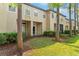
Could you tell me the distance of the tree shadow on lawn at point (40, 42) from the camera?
469 cm

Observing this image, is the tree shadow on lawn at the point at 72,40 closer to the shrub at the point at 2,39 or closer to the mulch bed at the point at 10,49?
the mulch bed at the point at 10,49

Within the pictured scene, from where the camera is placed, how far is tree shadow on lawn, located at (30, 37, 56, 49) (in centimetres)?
469

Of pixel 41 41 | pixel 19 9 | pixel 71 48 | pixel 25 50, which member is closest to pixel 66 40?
pixel 71 48

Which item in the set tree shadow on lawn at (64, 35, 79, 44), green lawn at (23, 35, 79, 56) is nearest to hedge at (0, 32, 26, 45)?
green lawn at (23, 35, 79, 56)

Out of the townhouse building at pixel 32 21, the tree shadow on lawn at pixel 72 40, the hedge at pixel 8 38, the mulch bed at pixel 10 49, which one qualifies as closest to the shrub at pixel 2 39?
the hedge at pixel 8 38

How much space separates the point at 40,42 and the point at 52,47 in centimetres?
34

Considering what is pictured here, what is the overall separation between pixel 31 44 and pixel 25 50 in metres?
0.23

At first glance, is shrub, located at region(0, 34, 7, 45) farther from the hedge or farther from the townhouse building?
the townhouse building

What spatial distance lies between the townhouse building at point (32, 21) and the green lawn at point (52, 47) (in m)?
0.39

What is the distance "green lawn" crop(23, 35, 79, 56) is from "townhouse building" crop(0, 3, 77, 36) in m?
0.39

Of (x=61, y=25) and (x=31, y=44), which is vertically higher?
(x=61, y=25)

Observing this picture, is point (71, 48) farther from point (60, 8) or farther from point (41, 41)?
point (60, 8)

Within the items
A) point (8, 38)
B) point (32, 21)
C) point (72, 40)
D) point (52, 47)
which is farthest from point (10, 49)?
point (32, 21)

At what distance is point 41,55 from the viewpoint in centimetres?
444
